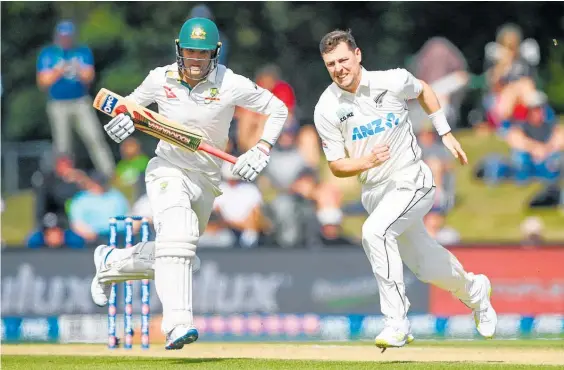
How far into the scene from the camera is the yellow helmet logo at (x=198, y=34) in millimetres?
8594

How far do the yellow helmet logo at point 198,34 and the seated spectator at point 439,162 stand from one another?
673cm

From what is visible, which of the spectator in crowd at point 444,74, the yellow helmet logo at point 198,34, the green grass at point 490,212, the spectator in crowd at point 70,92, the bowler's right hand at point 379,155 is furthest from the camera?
the spectator in crowd at point 444,74

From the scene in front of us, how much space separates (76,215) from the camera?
47.8ft

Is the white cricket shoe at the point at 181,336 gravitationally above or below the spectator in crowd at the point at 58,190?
below

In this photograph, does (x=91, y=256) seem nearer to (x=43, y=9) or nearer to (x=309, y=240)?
(x=309, y=240)

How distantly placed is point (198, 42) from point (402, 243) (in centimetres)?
198

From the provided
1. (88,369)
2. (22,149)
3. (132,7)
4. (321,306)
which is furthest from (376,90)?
(132,7)

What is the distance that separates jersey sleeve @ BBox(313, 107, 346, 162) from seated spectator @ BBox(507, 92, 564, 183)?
7.19 meters

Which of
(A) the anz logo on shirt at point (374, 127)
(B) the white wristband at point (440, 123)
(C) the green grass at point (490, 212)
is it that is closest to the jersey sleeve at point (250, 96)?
(A) the anz logo on shirt at point (374, 127)

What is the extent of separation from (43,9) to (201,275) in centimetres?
918

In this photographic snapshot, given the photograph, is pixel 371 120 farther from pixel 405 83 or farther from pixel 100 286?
pixel 100 286

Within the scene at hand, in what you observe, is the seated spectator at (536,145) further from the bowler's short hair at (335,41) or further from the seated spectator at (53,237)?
the bowler's short hair at (335,41)

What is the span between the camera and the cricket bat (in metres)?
8.68

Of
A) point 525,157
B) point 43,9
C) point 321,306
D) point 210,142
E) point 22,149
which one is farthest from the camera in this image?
point 43,9
